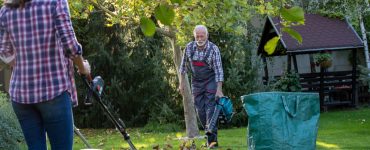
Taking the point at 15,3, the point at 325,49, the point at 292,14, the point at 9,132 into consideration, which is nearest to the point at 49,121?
the point at 15,3

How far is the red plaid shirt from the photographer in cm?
329

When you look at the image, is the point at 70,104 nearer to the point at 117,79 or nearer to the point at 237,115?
the point at 237,115

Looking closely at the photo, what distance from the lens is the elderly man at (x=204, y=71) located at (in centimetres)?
790

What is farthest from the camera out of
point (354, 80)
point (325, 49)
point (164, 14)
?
point (354, 80)

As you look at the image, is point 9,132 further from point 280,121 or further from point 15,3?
point 15,3

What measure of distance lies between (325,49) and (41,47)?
14.6 m

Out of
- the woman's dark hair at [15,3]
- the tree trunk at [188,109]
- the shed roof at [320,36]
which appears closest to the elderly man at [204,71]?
the tree trunk at [188,109]

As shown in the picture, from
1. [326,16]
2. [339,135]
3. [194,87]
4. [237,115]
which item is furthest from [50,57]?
[326,16]

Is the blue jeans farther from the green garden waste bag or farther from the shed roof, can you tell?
the shed roof

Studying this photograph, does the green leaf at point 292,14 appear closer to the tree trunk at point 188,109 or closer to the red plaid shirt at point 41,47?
the red plaid shirt at point 41,47

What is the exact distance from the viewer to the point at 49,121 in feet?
11.0

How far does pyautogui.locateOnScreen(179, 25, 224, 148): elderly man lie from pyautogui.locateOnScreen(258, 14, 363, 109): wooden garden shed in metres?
8.53

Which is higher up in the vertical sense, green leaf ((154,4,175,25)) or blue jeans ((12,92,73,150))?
green leaf ((154,4,175,25))

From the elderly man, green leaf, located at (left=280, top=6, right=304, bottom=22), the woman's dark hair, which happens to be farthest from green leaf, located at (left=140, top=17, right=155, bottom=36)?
the elderly man
